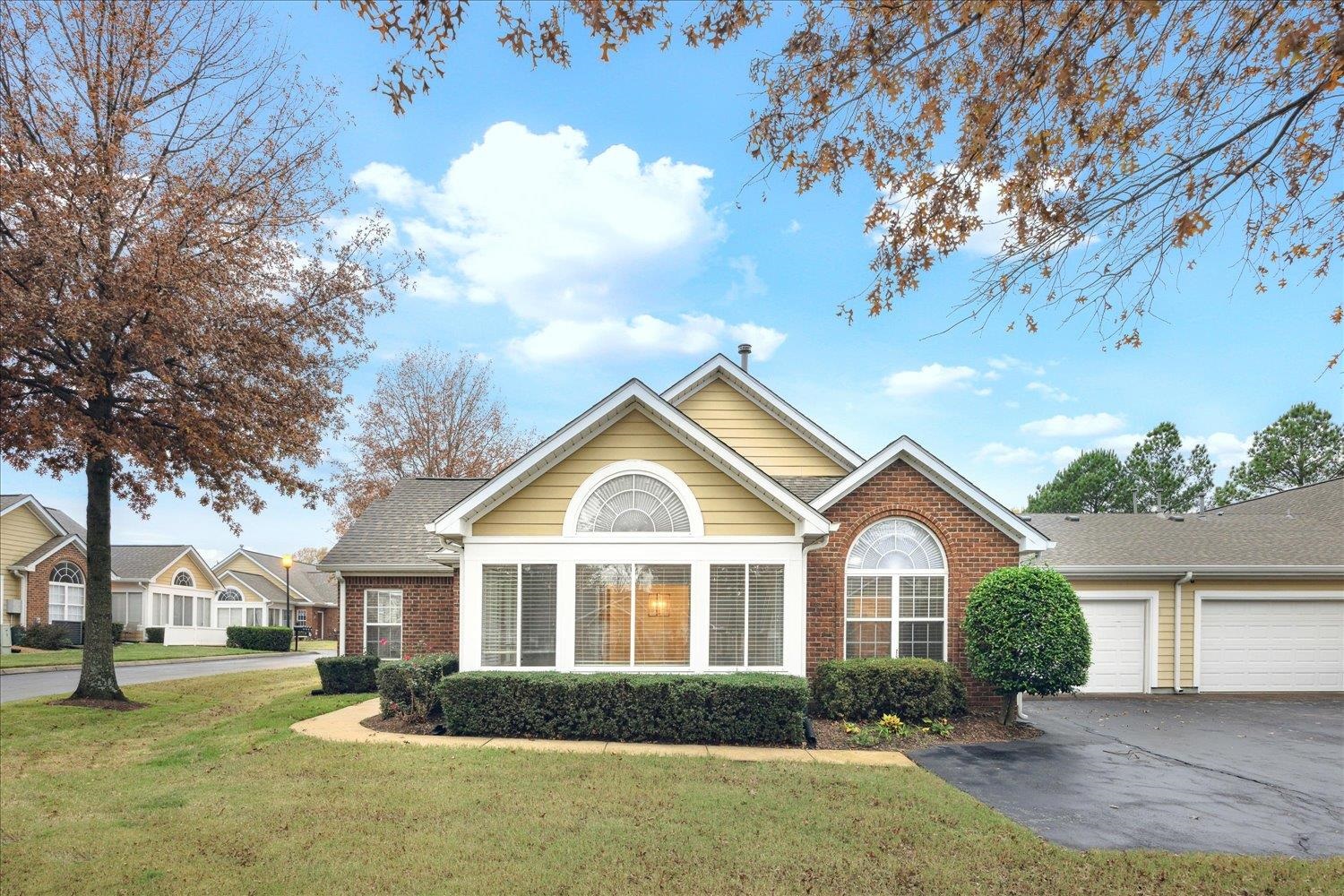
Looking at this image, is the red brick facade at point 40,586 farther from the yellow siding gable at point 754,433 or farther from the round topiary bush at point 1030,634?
the round topiary bush at point 1030,634

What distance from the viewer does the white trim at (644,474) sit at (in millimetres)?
11859

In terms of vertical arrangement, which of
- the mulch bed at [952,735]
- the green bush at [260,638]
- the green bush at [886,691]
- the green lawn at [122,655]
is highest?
the green bush at [886,691]

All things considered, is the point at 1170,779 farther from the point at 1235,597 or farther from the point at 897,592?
the point at 1235,597

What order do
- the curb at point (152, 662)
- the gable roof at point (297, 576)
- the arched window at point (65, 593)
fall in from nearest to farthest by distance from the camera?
the curb at point (152, 662)
the arched window at point (65, 593)
the gable roof at point (297, 576)

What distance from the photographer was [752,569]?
467 inches

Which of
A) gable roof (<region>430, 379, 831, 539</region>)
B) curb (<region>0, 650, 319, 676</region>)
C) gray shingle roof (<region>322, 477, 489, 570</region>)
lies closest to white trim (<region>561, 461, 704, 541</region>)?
gable roof (<region>430, 379, 831, 539</region>)

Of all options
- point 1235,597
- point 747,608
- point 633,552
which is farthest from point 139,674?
point 1235,597

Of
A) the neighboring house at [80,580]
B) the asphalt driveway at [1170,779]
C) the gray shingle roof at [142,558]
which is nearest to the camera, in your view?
the asphalt driveway at [1170,779]

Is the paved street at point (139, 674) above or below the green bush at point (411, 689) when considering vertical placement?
below

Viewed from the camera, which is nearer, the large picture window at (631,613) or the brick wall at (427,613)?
the large picture window at (631,613)

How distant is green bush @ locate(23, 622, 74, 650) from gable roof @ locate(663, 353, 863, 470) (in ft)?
95.5

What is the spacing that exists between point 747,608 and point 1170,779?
18.3ft

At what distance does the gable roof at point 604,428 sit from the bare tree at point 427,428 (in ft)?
83.8

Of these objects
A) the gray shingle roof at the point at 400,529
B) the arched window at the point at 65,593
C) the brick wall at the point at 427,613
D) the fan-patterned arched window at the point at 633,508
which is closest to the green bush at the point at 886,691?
the fan-patterned arched window at the point at 633,508
